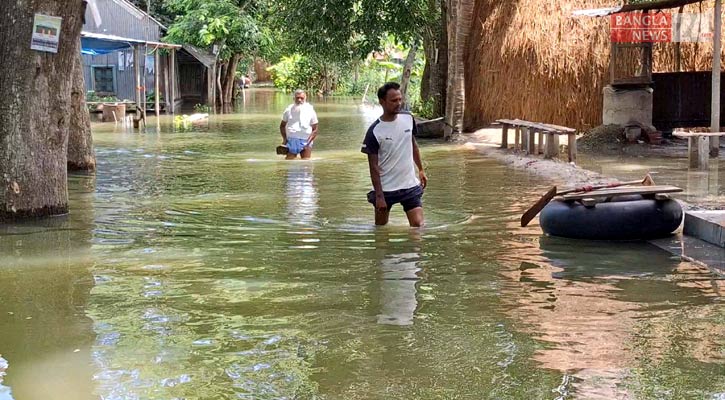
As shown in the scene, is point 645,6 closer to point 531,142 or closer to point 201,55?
A: point 531,142

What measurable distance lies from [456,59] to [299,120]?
626 cm

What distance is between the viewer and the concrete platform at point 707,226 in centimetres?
821

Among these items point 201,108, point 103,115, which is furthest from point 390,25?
point 201,108

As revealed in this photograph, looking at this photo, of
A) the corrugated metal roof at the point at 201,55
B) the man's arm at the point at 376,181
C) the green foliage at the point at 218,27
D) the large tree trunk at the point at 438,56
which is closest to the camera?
the man's arm at the point at 376,181

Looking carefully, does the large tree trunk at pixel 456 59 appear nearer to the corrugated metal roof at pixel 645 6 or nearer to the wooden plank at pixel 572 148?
the corrugated metal roof at pixel 645 6

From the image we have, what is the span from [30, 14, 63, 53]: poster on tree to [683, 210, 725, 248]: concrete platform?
6721 millimetres

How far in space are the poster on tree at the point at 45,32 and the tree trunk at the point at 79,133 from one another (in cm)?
506

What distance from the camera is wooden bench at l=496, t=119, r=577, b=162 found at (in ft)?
52.2

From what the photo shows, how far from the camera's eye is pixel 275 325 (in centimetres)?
591

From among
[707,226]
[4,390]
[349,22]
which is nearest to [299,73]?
[349,22]

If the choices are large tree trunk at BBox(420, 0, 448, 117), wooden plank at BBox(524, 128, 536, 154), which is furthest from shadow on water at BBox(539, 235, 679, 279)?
large tree trunk at BBox(420, 0, 448, 117)

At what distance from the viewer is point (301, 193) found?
1255cm

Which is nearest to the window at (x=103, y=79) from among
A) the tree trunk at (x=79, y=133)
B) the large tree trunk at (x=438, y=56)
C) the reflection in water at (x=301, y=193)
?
the large tree trunk at (x=438, y=56)

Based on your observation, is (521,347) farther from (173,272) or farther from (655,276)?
(173,272)
